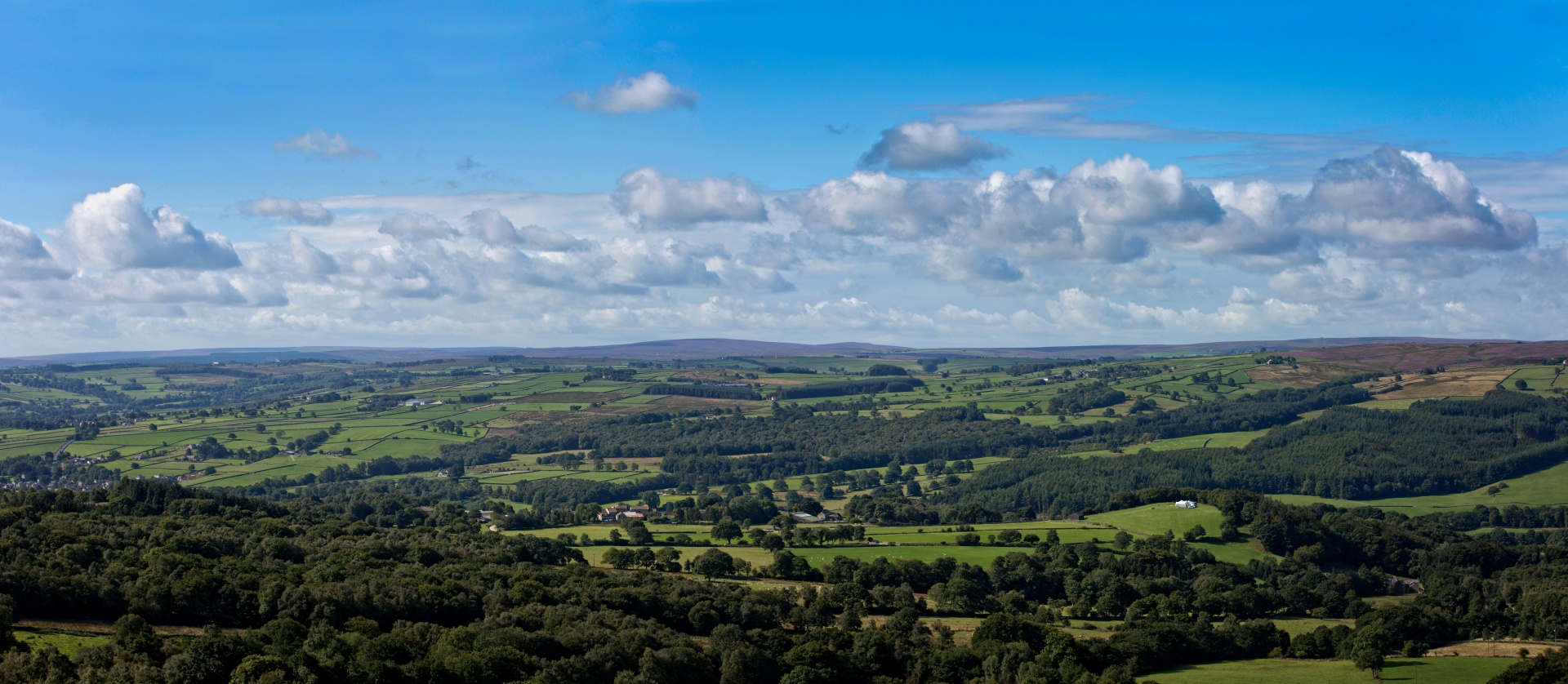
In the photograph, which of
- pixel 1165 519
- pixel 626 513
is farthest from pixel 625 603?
pixel 1165 519

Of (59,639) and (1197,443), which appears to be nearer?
(59,639)

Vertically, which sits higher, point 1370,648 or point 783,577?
point 1370,648

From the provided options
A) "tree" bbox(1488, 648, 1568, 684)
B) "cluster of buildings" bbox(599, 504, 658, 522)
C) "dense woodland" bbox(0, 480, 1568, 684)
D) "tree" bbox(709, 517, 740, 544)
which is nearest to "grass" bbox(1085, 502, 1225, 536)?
"dense woodland" bbox(0, 480, 1568, 684)

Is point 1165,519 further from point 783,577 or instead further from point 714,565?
point 714,565

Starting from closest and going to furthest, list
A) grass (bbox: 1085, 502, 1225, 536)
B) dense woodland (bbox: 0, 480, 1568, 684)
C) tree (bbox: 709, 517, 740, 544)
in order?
dense woodland (bbox: 0, 480, 1568, 684), tree (bbox: 709, 517, 740, 544), grass (bbox: 1085, 502, 1225, 536)

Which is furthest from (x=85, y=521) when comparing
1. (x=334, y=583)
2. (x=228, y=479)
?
(x=228, y=479)

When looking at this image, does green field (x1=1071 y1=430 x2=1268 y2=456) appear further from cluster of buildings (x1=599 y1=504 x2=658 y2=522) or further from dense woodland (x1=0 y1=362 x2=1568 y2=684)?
cluster of buildings (x1=599 y1=504 x2=658 y2=522)

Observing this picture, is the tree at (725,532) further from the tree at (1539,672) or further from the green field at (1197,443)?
the green field at (1197,443)
